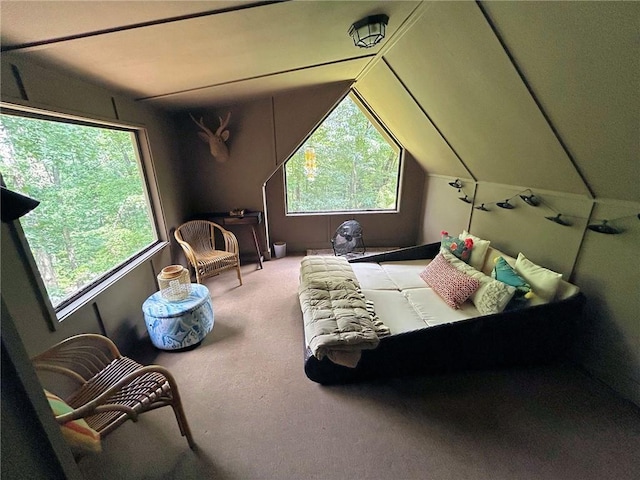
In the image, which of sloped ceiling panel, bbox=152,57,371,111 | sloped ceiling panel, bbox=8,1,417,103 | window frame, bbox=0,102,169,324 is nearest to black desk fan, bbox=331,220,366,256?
sloped ceiling panel, bbox=152,57,371,111

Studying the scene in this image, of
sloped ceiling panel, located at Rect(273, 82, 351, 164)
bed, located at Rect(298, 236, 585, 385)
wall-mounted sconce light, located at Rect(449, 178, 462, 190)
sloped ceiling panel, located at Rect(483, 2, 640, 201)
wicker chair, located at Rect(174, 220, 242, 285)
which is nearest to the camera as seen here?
sloped ceiling panel, located at Rect(483, 2, 640, 201)

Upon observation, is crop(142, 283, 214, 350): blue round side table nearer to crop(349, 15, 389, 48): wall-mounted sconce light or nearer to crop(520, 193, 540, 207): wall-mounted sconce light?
crop(349, 15, 389, 48): wall-mounted sconce light

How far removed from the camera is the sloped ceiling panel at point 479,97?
5.48 feet

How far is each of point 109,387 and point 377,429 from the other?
1.61 metres

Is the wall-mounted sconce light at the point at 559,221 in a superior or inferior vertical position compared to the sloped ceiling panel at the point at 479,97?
inferior

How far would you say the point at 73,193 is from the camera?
1.97 meters

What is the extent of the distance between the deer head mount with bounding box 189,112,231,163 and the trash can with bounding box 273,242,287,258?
154 cm

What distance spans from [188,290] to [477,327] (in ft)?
7.76

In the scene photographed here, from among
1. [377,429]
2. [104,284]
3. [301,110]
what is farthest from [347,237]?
[104,284]

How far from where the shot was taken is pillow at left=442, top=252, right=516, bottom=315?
1976 mm

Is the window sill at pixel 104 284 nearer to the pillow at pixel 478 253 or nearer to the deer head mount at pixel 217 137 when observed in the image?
the deer head mount at pixel 217 137

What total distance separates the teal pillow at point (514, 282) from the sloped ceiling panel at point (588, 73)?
2.58ft

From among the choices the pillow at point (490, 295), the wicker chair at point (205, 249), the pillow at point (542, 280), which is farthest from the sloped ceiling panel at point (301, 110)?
the pillow at point (542, 280)

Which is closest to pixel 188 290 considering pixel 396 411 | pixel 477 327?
pixel 396 411
